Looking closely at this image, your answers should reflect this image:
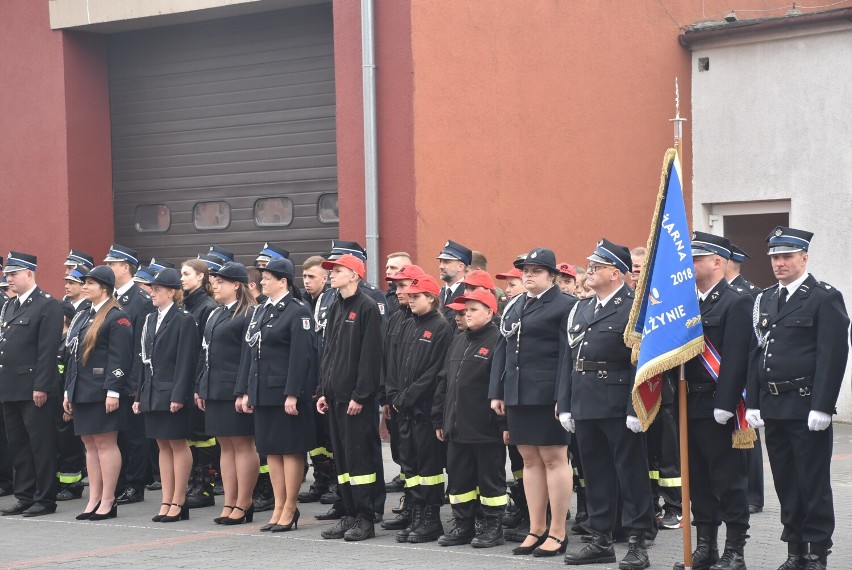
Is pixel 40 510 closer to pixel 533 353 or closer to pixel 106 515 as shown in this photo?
pixel 106 515

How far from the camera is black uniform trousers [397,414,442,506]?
9727 mm

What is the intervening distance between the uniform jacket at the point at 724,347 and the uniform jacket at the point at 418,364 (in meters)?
2.17

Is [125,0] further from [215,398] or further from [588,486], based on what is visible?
[588,486]

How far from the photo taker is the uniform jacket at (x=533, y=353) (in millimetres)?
9047

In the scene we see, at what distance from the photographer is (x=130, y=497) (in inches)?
484

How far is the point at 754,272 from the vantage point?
727 inches

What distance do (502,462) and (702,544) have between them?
1.75 meters

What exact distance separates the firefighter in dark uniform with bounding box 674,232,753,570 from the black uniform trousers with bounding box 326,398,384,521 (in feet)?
8.65

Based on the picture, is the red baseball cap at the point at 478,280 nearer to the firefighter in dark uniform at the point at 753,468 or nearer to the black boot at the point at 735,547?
the firefighter in dark uniform at the point at 753,468

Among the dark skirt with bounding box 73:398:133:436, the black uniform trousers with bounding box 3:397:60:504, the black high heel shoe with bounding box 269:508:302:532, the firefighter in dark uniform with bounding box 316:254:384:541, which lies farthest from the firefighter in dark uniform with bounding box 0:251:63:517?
the firefighter in dark uniform with bounding box 316:254:384:541

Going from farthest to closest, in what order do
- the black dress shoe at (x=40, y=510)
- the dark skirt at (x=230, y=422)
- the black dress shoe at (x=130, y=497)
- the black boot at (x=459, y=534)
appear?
the black dress shoe at (x=130, y=497) < the black dress shoe at (x=40, y=510) < the dark skirt at (x=230, y=422) < the black boot at (x=459, y=534)

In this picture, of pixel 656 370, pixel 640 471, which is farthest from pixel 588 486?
pixel 656 370

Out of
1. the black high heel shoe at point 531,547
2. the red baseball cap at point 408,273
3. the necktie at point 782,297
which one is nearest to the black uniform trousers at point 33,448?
the red baseball cap at point 408,273

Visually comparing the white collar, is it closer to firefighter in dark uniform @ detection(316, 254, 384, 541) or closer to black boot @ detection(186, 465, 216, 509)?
black boot @ detection(186, 465, 216, 509)
